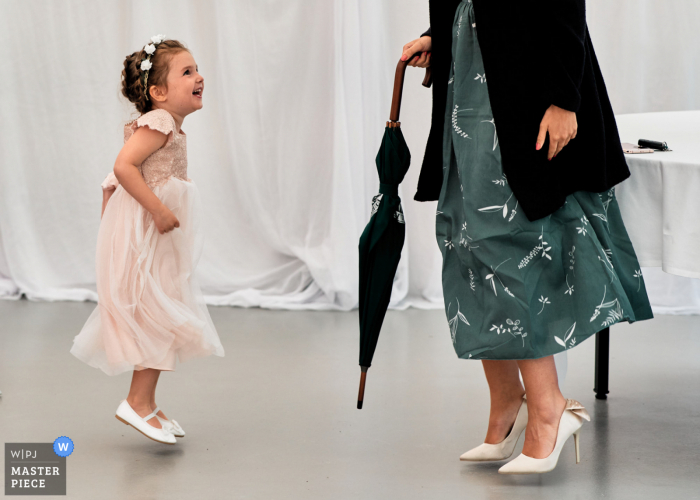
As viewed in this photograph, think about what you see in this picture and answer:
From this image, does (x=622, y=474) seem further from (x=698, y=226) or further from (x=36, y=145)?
(x=36, y=145)

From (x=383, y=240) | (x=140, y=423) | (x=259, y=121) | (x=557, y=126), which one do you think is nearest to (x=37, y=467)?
(x=140, y=423)

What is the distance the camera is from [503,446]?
1.75 metres

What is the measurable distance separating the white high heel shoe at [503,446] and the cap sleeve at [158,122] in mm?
1024

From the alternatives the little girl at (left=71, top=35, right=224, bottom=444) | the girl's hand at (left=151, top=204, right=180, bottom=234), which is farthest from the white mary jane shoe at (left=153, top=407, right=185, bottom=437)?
the girl's hand at (left=151, top=204, right=180, bottom=234)

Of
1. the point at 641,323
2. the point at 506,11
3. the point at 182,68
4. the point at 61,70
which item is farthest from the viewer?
the point at 61,70

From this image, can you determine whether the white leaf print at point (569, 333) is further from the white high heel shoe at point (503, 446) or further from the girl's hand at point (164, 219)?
the girl's hand at point (164, 219)

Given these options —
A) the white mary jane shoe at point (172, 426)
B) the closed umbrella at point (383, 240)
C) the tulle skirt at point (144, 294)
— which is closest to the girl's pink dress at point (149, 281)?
the tulle skirt at point (144, 294)

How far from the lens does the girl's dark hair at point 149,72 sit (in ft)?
6.13

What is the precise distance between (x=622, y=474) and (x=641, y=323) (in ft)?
4.61

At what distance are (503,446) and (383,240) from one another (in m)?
0.54

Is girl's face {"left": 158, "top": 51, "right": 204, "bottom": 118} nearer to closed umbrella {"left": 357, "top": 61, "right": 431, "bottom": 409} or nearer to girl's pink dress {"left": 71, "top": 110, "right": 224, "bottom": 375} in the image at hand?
girl's pink dress {"left": 71, "top": 110, "right": 224, "bottom": 375}

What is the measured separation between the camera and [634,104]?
10.9ft

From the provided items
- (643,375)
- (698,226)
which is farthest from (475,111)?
(643,375)

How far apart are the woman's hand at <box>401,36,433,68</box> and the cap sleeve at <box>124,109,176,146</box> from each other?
1.89 feet
